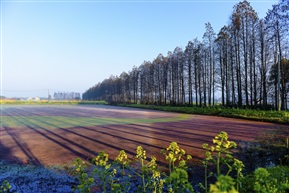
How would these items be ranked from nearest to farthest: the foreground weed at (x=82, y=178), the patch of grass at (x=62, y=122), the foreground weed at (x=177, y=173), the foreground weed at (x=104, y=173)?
the foreground weed at (x=177, y=173) < the foreground weed at (x=82, y=178) < the foreground weed at (x=104, y=173) < the patch of grass at (x=62, y=122)

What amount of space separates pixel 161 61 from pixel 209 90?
17.9 metres

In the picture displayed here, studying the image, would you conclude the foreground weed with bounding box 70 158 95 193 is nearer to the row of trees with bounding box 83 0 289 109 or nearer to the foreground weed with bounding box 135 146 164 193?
the foreground weed with bounding box 135 146 164 193

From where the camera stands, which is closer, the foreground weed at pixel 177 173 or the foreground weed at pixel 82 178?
the foreground weed at pixel 177 173

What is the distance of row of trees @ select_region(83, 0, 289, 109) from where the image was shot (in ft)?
75.9

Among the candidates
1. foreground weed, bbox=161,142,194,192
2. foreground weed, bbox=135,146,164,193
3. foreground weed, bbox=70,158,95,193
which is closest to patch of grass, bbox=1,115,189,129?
foreground weed, bbox=70,158,95,193

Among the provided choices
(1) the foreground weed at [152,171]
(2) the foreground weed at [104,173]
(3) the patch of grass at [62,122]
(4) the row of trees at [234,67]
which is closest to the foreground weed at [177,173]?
(1) the foreground weed at [152,171]

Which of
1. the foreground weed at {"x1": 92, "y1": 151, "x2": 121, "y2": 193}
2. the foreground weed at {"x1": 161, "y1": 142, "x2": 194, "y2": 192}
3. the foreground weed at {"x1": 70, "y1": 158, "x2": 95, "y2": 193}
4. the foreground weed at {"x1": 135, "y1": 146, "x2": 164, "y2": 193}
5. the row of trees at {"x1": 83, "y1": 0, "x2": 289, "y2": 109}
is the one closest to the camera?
the foreground weed at {"x1": 161, "y1": 142, "x2": 194, "y2": 192}

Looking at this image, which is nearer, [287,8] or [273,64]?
[287,8]

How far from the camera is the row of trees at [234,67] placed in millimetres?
23134

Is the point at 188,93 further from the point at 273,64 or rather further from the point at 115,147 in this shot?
the point at 115,147

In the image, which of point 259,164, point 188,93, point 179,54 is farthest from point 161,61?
point 259,164

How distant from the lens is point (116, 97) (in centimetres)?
8238

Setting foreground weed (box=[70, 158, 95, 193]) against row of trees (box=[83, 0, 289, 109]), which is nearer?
foreground weed (box=[70, 158, 95, 193])

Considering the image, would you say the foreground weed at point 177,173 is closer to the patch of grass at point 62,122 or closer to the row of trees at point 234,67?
the patch of grass at point 62,122
